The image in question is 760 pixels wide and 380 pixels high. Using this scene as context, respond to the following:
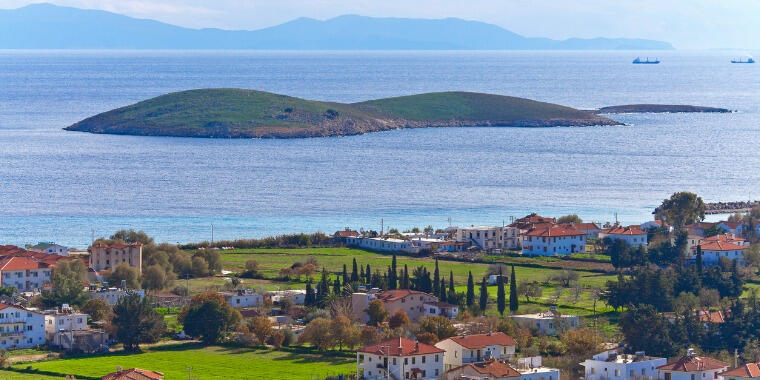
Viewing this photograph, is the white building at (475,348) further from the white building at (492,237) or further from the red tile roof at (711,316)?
the white building at (492,237)

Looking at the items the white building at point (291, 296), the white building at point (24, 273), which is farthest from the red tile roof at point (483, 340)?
the white building at point (24, 273)

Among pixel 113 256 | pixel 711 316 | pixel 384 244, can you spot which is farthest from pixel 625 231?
Result: pixel 113 256

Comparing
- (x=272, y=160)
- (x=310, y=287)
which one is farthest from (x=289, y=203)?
(x=310, y=287)

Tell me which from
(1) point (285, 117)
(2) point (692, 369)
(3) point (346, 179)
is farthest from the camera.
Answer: (1) point (285, 117)

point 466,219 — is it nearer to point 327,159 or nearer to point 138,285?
point 138,285

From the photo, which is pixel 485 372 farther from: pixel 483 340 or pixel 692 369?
pixel 692 369

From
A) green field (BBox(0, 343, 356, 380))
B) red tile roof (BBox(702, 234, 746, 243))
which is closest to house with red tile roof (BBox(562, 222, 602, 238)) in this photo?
red tile roof (BBox(702, 234, 746, 243))
